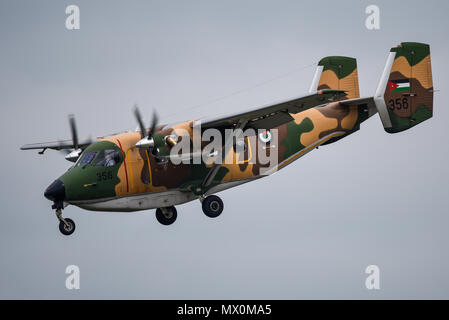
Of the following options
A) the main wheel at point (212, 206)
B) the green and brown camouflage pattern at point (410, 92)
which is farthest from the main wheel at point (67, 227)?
the green and brown camouflage pattern at point (410, 92)

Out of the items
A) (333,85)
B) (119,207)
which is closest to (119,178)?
(119,207)

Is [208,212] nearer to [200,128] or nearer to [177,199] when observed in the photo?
[177,199]

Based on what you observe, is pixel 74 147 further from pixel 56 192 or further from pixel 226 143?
pixel 226 143

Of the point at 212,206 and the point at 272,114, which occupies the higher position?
the point at 272,114

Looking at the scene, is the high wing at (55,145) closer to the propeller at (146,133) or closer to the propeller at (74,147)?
the propeller at (74,147)

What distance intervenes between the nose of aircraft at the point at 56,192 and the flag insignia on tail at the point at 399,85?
41.9ft

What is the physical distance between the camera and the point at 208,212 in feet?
94.9

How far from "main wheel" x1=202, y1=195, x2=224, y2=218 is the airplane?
35 mm

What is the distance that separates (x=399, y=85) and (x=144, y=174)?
1040cm

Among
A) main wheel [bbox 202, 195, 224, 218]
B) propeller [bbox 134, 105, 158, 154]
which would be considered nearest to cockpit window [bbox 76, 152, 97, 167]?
propeller [bbox 134, 105, 158, 154]

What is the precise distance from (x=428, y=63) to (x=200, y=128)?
971 centimetres

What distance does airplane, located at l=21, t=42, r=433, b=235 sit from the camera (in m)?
27.3

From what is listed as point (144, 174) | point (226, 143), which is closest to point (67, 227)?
point (144, 174)

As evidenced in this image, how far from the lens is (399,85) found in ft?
103
